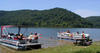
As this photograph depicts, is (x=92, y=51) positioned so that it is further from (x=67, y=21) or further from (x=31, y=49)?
(x=67, y=21)

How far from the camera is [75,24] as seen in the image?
582ft

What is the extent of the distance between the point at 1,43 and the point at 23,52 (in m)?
8.19

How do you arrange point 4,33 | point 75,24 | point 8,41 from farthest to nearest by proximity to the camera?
point 75,24
point 4,33
point 8,41

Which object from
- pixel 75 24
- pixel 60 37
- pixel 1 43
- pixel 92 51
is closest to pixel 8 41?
pixel 1 43

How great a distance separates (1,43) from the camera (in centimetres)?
A: 2317

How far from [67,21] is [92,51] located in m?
181

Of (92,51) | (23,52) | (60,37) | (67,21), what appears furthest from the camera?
(67,21)

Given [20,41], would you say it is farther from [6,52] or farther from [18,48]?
[6,52]

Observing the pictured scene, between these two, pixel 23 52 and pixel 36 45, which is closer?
pixel 23 52

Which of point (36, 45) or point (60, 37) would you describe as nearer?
point (36, 45)

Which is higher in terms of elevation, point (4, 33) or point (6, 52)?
point (4, 33)

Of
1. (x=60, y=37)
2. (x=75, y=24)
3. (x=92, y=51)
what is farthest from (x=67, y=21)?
(x=92, y=51)

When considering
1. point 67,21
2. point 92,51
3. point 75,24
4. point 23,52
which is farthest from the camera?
point 67,21

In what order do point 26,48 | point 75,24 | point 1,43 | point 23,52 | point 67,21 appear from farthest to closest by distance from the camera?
1. point 67,21
2. point 75,24
3. point 1,43
4. point 26,48
5. point 23,52
